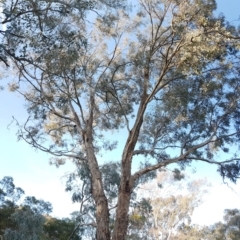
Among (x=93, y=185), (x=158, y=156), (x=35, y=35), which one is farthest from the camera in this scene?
(x=158, y=156)

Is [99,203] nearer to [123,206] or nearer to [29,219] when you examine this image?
[123,206]

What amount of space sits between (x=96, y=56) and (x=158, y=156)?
315cm

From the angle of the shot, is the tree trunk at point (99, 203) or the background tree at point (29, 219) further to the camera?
the background tree at point (29, 219)

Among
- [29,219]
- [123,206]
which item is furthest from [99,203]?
[29,219]

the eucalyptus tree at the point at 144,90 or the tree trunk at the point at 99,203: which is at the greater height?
the eucalyptus tree at the point at 144,90

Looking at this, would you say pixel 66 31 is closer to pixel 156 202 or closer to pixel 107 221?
pixel 107 221

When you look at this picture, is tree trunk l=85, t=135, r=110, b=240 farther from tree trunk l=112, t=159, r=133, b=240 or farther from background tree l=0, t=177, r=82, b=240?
background tree l=0, t=177, r=82, b=240

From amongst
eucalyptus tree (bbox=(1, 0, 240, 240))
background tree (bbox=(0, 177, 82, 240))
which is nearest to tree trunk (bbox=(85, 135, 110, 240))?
eucalyptus tree (bbox=(1, 0, 240, 240))

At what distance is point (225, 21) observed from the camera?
8.92 meters

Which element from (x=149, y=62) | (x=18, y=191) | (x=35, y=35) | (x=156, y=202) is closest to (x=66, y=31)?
(x=35, y=35)

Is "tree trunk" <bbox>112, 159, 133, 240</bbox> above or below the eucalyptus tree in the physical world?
below

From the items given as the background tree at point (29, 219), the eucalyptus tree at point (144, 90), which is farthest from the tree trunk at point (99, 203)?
the background tree at point (29, 219)

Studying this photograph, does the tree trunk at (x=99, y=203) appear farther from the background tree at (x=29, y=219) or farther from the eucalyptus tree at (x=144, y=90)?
the background tree at (x=29, y=219)

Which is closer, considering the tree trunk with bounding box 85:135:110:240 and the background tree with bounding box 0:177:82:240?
the tree trunk with bounding box 85:135:110:240
